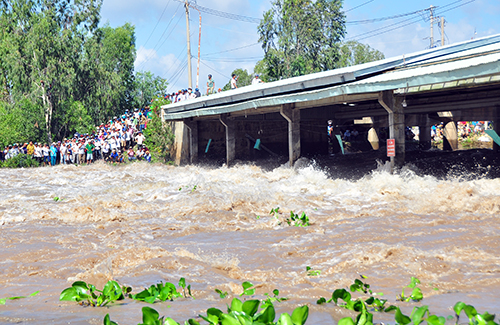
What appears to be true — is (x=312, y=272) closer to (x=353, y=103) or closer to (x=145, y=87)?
(x=353, y=103)

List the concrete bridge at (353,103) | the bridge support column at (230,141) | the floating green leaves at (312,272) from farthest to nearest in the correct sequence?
the bridge support column at (230,141), the concrete bridge at (353,103), the floating green leaves at (312,272)

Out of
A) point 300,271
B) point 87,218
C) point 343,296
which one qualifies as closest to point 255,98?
point 87,218

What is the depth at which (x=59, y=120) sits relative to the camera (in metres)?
35.9

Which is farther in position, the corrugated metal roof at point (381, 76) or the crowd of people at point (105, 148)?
the crowd of people at point (105, 148)

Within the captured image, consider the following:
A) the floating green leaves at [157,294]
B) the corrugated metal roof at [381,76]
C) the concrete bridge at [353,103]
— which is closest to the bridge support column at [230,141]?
the concrete bridge at [353,103]

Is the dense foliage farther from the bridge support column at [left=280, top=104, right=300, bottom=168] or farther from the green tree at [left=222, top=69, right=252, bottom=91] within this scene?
the green tree at [left=222, top=69, right=252, bottom=91]

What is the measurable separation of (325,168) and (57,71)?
2389cm

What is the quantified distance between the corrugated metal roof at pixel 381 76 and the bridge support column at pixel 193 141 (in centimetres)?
363

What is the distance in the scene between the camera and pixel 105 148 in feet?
86.0

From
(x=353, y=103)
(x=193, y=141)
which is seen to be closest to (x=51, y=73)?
(x=193, y=141)

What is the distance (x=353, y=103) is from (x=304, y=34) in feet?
70.1

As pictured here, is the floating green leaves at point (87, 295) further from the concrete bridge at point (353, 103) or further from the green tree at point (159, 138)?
the green tree at point (159, 138)

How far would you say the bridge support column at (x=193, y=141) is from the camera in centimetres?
2338

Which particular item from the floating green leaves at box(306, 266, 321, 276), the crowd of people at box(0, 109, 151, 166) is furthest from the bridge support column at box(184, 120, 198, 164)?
the floating green leaves at box(306, 266, 321, 276)
